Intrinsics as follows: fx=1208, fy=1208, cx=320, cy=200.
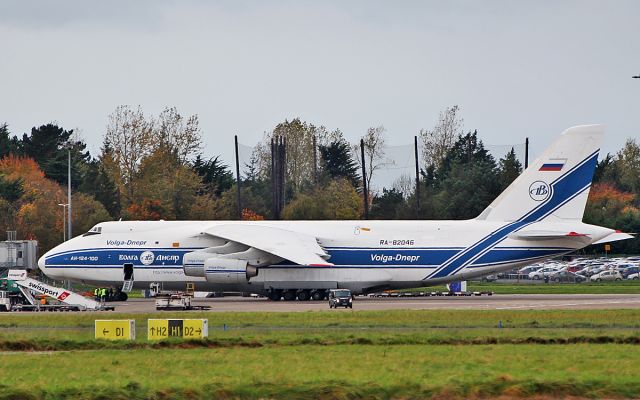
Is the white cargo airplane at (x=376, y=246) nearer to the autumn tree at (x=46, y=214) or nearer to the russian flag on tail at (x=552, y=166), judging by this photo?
the russian flag on tail at (x=552, y=166)

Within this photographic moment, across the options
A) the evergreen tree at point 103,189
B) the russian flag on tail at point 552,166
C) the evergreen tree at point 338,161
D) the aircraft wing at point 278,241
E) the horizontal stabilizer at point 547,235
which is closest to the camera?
the aircraft wing at point 278,241

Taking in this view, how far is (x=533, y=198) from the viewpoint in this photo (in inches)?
2309

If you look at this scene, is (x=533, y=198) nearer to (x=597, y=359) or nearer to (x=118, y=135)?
(x=597, y=359)

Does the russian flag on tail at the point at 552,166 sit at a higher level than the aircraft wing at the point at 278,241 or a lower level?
higher

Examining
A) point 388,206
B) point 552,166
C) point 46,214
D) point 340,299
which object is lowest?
point 340,299

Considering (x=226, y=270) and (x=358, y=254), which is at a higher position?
(x=358, y=254)

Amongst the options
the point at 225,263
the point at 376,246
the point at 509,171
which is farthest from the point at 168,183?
the point at 376,246

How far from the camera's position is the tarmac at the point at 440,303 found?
5059 centimetres

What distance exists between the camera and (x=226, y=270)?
5734 cm

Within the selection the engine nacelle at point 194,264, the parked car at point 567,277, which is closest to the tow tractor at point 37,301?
the engine nacelle at point 194,264

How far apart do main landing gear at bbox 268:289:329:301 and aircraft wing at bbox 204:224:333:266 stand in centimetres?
210

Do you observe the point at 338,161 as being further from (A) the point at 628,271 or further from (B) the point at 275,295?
(B) the point at 275,295

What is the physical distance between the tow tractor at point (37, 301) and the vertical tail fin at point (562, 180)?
Result: 20.7 meters

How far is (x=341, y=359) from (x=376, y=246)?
96.0 ft
